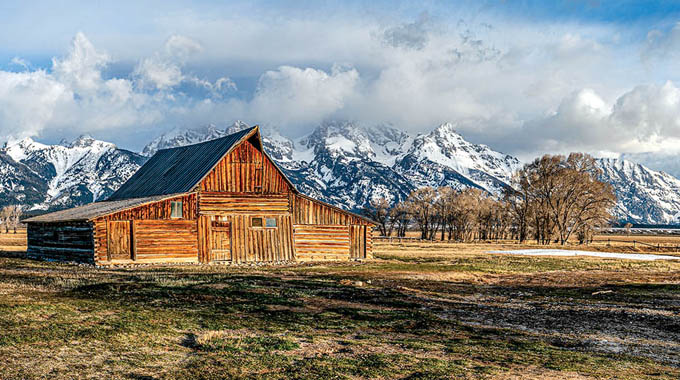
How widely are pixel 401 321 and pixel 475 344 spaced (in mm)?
3619

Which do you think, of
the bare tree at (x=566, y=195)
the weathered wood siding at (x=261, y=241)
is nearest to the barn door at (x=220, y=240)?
the weathered wood siding at (x=261, y=241)

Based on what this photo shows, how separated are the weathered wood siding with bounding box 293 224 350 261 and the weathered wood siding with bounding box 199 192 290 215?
2288mm

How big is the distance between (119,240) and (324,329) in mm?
26853

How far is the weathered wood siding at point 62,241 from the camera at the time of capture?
127 ft

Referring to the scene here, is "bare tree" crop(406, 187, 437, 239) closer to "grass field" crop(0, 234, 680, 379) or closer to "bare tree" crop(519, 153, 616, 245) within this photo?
"bare tree" crop(519, 153, 616, 245)

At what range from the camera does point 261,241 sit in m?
44.1

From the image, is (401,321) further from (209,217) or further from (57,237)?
(57,237)

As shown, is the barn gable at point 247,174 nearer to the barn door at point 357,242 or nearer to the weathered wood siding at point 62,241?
the barn door at point 357,242

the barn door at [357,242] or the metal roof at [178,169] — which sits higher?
the metal roof at [178,169]

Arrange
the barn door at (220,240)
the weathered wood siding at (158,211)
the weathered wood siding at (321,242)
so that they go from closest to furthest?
the weathered wood siding at (158,211) → the barn door at (220,240) → the weathered wood siding at (321,242)

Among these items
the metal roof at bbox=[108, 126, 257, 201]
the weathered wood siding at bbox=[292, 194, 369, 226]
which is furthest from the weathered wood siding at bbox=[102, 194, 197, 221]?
the weathered wood siding at bbox=[292, 194, 369, 226]

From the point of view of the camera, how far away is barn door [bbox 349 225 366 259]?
1905 inches

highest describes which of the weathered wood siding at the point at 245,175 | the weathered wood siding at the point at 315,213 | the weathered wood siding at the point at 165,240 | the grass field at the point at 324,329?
the weathered wood siding at the point at 245,175

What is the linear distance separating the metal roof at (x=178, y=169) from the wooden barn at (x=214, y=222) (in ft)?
0.43
